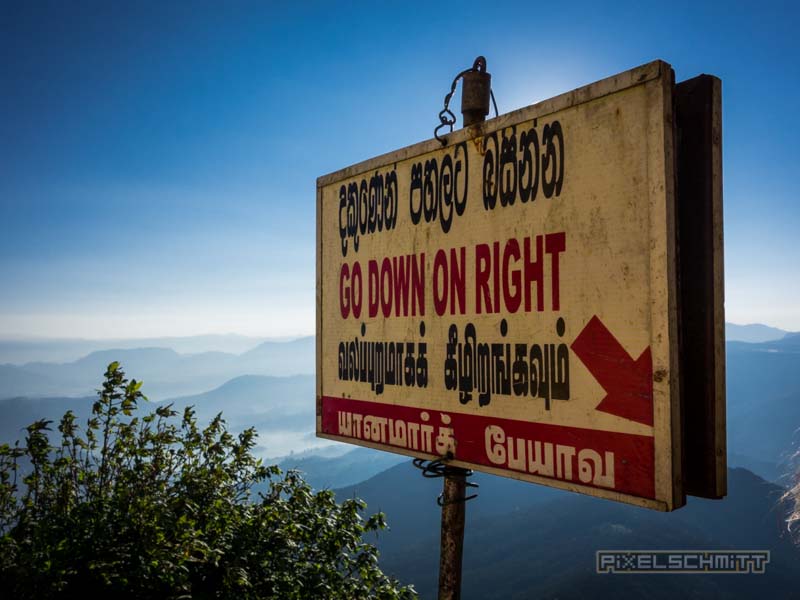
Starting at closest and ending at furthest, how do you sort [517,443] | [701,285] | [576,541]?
[701,285]
[517,443]
[576,541]

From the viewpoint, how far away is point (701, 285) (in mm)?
2818

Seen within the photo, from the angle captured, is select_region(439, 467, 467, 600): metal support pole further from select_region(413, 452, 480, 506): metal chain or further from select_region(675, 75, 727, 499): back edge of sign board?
select_region(675, 75, 727, 499): back edge of sign board

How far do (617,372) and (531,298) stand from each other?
0.67m

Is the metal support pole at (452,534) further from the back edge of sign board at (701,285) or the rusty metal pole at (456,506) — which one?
the back edge of sign board at (701,285)

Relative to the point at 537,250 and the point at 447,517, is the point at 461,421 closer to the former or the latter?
the point at 447,517

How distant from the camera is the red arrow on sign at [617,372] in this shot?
9.19ft

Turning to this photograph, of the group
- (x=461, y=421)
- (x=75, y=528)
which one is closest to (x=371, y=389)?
(x=461, y=421)

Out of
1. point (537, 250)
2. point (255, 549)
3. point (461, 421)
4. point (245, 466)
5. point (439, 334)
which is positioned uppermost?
point (537, 250)

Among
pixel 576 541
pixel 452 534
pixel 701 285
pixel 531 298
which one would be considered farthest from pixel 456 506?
pixel 576 541

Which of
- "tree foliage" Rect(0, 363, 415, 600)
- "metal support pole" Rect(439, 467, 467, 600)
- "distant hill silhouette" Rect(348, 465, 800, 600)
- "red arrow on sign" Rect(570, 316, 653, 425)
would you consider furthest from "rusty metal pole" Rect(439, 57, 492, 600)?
Result: "distant hill silhouette" Rect(348, 465, 800, 600)

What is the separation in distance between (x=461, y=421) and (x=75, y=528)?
3.42 meters

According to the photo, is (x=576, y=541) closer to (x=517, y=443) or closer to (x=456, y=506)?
(x=456, y=506)

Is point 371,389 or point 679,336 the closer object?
point 679,336

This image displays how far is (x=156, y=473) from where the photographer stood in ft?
19.2
